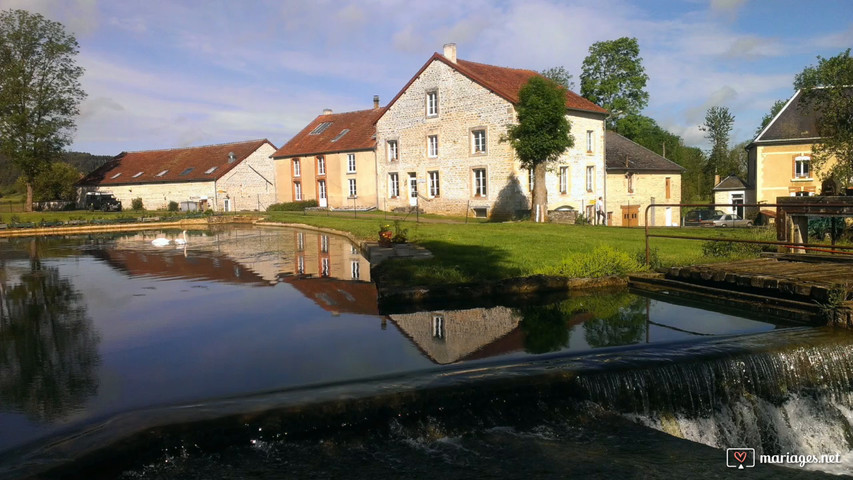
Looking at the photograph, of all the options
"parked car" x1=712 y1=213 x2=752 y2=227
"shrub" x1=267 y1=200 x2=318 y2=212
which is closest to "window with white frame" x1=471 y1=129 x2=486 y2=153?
"parked car" x1=712 y1=213 x2=752 y2=227

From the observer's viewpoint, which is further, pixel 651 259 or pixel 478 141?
pixel 478 141

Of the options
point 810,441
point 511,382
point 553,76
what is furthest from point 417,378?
point 553,76

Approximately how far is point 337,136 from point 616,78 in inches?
955

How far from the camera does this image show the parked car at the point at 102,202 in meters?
56.8

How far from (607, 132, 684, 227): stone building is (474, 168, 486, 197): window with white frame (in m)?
8.97

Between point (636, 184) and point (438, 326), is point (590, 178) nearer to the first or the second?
point (636, 184)

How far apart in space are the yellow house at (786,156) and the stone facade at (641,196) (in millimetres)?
5277

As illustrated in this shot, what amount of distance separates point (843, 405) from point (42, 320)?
11.7 m

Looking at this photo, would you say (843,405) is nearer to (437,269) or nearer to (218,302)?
(437,269)

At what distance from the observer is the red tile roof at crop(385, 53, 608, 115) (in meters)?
36.7

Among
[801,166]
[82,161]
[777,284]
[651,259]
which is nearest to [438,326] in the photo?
[777,284]

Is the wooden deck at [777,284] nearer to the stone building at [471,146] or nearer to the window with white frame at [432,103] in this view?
the stone building at [471,146]

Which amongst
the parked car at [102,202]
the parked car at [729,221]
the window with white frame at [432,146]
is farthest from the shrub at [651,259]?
the parked car at [102,202]

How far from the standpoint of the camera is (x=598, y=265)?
13.6 metres
